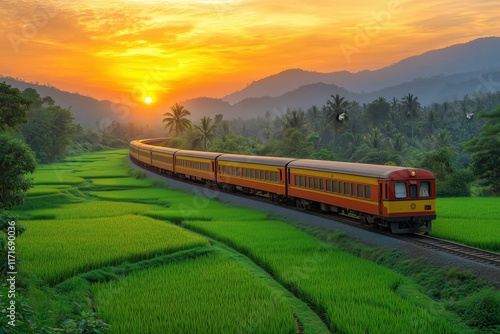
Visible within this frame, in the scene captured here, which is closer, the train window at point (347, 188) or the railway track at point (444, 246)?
the railway track at point (444, 246)

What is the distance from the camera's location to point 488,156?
151 feet

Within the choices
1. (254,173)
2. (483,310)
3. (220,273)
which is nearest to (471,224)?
(483,310)

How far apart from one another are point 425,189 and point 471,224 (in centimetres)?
391

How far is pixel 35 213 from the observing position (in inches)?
1234

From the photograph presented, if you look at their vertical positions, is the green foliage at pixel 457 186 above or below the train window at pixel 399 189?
below

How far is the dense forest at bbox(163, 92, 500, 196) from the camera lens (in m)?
48.8

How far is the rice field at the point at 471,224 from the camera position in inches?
768

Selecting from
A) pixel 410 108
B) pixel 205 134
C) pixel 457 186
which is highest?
pixel 410 108

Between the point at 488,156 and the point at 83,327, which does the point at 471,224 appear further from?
the point at 488,156

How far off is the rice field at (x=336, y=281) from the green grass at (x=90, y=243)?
2.60m

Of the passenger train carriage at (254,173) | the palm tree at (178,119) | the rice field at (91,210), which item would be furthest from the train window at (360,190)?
the palm tree at (178,119)

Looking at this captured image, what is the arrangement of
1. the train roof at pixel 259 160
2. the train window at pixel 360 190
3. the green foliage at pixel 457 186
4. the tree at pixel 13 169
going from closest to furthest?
the train window at pixel 360 190 → the tree at pixel 13 169 → the train roof at pixel 259 160 → the green foliage at pixel 457 186

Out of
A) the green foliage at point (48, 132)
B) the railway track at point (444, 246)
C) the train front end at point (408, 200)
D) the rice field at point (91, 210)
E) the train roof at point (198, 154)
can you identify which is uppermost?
the green foliage at point (48, 132)

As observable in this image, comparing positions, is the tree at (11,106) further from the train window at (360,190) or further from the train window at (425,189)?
the train window at (425,189)
